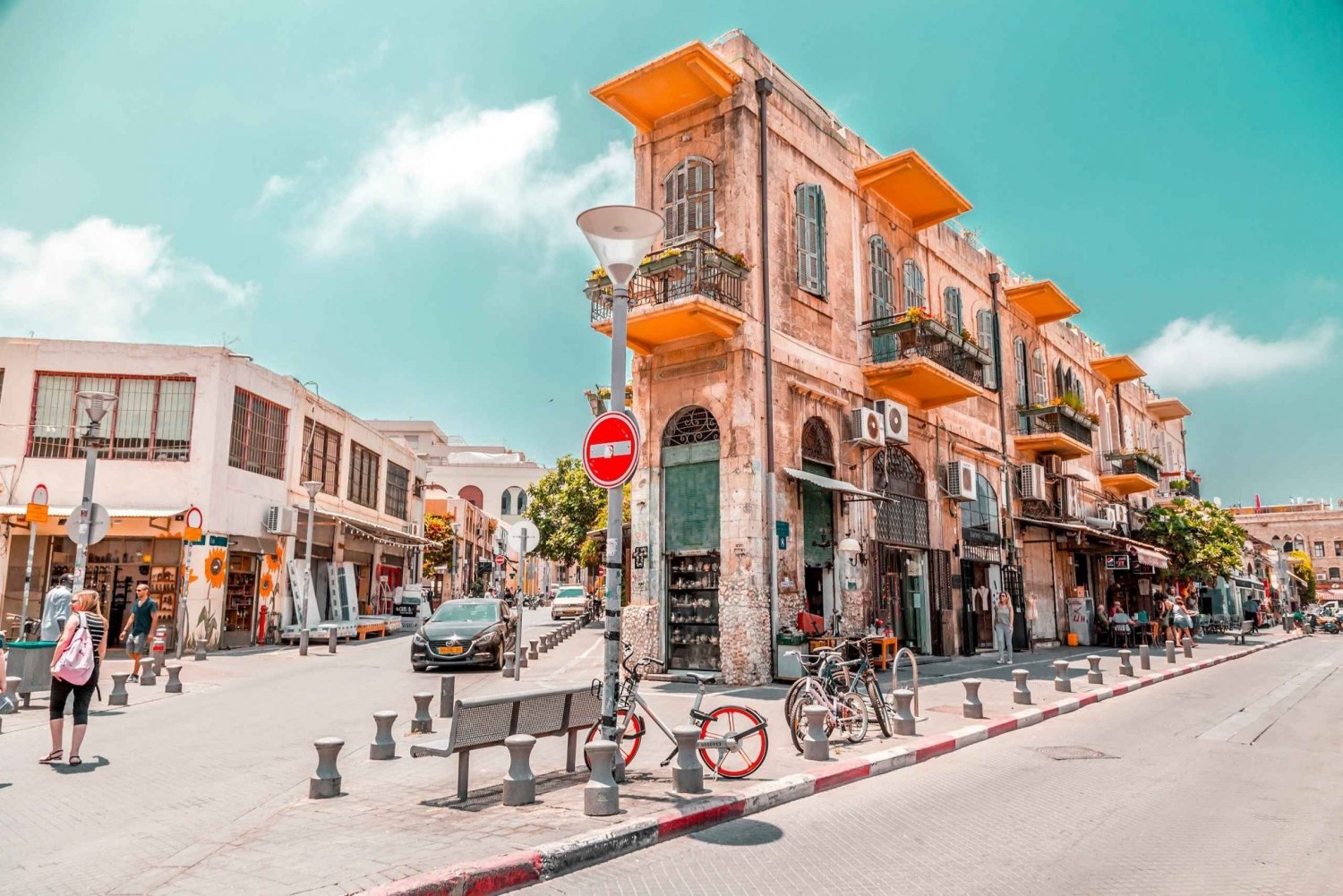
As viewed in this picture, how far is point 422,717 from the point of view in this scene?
9.45 meters

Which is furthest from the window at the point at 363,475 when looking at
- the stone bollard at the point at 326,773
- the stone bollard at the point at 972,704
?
the stone bollard at the point at 326,773

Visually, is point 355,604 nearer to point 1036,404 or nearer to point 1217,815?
point 1036,404

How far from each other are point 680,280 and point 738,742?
10126 millimetres

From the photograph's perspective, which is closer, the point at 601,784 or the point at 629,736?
the point at 601,784

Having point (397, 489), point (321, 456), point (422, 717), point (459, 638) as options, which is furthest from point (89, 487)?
point (397, 489)

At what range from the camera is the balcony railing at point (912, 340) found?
19.0 m

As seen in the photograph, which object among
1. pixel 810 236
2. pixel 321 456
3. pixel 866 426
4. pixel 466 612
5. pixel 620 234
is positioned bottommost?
pixel 466 612

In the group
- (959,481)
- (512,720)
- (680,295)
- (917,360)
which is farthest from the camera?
(959,481)

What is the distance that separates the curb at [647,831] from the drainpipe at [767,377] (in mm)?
5197

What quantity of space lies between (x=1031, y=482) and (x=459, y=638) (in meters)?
17.1

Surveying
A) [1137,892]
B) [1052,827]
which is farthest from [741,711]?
[1137,892]

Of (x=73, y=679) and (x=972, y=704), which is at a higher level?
(x=73, y=679)

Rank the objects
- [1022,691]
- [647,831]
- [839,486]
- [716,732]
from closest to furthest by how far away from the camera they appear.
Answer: [647,831] < [716,732] < [1022,691] < [839,486]

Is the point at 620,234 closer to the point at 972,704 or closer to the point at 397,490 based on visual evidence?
the point at 972,704
